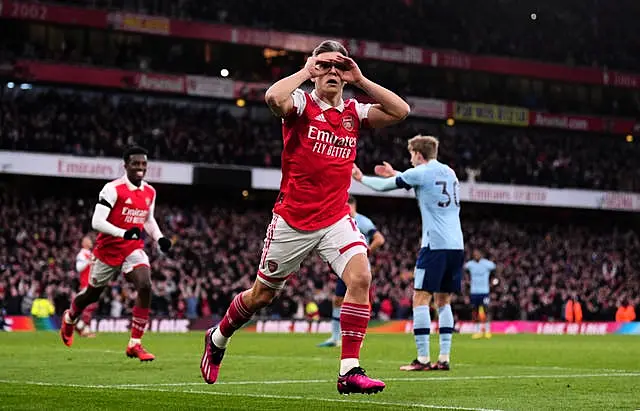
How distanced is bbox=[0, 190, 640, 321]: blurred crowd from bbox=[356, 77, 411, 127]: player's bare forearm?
968 inches

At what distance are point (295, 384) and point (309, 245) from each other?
84.0 inches

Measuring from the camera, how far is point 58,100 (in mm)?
44688

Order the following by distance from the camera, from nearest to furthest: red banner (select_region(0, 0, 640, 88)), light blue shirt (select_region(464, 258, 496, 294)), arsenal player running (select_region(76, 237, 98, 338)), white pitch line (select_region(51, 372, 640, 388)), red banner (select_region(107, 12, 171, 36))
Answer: white pitch line (select_region(51, 372, 640, 388)) < arsenal player running (select_region(76, 237, 98, 338)) < light blue shirt (select_region(464, 258, 496, 294)) < red banner (select_region(0, 0, 640, 88)) < red banner (select_region(107, 12, 171, 36))

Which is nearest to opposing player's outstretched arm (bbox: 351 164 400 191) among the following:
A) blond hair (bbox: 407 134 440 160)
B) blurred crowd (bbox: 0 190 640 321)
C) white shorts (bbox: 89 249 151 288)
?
blond hair (bbox: 407 134 440 160)

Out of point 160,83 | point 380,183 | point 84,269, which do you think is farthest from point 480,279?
point 160,83

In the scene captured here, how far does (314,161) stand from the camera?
362 inches

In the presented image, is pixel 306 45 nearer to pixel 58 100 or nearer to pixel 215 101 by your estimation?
pixel 215 101

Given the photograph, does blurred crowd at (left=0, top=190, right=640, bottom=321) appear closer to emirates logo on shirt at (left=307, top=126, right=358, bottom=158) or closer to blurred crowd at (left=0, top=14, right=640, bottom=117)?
blurred crowd at (left=0, top=14, right=640, bottom=117)

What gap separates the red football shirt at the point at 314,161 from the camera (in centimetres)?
920

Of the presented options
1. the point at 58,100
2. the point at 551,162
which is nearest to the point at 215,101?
the point at 58,100

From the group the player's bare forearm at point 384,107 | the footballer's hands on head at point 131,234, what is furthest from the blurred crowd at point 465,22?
the player's bare forearm at point 384,107

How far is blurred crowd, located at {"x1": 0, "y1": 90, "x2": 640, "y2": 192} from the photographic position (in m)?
43.1

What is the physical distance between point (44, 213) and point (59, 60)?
8.18 meters

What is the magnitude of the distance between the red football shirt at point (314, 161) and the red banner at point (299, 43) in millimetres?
35503
